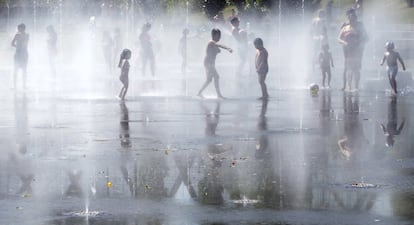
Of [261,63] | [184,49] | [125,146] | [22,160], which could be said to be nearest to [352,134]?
[125,146]

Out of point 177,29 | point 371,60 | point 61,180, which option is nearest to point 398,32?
point 371,60

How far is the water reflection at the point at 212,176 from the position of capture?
38.9ft

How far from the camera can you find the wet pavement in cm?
1108

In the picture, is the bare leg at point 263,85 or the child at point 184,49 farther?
the child at point 184,49

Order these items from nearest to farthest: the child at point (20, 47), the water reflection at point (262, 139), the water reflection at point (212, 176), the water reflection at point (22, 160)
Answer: the water reflection at point (212, 176), the water reflection at point (22, 160), the water reflection at point (262, 139), the child at point (20, 47)

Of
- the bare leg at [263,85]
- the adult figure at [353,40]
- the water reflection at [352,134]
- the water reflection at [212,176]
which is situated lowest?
the water reflection at [212,176]

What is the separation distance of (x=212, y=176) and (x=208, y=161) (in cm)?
139

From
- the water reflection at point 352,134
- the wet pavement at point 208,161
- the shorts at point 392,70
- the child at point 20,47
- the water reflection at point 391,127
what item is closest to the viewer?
the wet pavement at point 208,161

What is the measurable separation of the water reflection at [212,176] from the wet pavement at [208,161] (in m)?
0.01

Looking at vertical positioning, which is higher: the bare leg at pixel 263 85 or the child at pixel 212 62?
the child at pixel 212 62

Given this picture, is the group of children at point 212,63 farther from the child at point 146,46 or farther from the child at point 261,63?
the child at point 146,46

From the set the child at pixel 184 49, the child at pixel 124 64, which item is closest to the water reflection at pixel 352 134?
the child at pixel 124 64

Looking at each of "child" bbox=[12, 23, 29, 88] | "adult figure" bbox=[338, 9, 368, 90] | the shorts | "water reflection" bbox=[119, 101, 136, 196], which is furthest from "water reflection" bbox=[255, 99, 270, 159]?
"child" bbox=[12, 23, 29, 88]

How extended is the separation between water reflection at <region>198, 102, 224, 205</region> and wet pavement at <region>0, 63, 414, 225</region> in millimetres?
14
